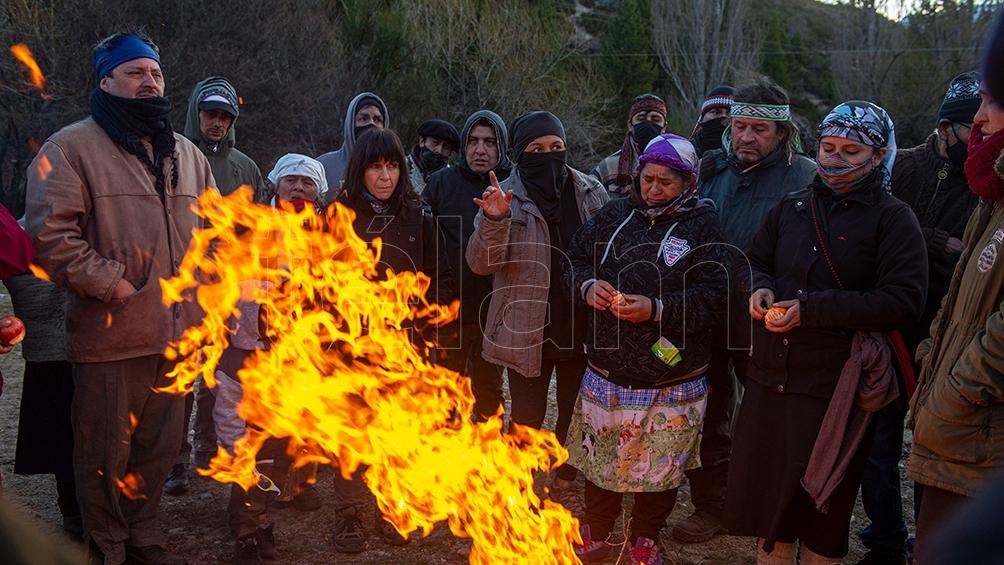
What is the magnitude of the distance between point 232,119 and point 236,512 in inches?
118

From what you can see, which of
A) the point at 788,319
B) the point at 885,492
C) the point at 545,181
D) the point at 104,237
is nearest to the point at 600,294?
the point at 788,319

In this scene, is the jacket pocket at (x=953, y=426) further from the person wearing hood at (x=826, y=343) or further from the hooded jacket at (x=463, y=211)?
the hooded jacket at (x=463, y=211)

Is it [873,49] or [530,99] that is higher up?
[873,49]

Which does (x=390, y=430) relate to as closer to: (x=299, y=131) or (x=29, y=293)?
(x=29, y=293)

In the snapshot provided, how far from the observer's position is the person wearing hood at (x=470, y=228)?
18.1 ft

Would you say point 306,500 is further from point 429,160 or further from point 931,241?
point 931,241

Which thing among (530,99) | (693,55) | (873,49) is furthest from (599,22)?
(530,99)

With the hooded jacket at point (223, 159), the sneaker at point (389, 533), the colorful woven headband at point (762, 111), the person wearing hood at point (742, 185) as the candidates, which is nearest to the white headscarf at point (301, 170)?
the hooded jacket at point (223, 159)

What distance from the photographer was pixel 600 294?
170 inches

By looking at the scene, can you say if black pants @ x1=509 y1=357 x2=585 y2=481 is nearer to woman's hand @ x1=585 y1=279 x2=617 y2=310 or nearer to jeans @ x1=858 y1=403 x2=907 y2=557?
woman's hand @ x1=585 y1=279 x2=617 y2=310

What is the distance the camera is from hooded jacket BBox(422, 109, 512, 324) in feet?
18.1

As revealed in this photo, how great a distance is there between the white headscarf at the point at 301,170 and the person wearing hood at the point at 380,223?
0.82 ft

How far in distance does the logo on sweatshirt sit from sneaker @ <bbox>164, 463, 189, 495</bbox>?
3581 millimetres

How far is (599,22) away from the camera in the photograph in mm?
41000
